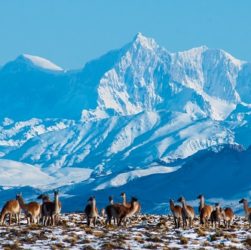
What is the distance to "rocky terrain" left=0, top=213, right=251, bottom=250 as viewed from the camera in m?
44.7

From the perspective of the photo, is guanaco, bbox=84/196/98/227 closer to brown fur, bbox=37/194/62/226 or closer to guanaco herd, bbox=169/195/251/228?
brown fur, bbox=37/194/62/226

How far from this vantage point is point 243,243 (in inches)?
1839

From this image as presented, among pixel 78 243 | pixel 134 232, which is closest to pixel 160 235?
pixel 134 232

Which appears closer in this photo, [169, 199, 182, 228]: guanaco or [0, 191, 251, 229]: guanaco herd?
[0, 191, 251, 229]: guanaco herd

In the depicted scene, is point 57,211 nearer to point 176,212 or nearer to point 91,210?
point 91,210

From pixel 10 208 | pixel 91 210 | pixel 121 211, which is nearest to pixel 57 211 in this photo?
pixel 91 210

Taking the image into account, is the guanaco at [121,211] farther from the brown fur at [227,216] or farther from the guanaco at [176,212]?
the brown fur at [227,216]

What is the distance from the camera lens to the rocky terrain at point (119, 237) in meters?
44.7

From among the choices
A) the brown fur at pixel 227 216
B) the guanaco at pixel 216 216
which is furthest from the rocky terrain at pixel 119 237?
the brown fur at pixel 227 216

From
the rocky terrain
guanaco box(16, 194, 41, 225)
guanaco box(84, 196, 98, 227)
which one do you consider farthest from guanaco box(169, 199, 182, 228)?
guanaco box(16, 194, 41, 225)

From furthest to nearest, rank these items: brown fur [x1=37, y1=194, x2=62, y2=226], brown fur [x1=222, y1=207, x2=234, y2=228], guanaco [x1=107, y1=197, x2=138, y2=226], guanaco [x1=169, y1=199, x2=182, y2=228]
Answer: brown fur [x1=222, y1=207, x2=234, y2=228] → guanaco [x1=169, y1=199, x2=182, y2=228] → guanaco [x1=107, y1=197, x2=138, y2=226] → brown fur [x1=37, y1=194, x2=62, y2=226]

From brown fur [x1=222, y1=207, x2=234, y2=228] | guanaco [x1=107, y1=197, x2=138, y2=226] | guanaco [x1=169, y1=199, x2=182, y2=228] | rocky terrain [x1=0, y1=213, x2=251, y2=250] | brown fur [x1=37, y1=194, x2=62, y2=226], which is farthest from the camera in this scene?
brown fur [x1=222, y1=207, x2=234, y2=228]

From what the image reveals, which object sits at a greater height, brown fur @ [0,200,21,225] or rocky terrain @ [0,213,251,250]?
brown fur @ [0,200,21,225]

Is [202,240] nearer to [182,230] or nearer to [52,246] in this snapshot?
[182,230]
